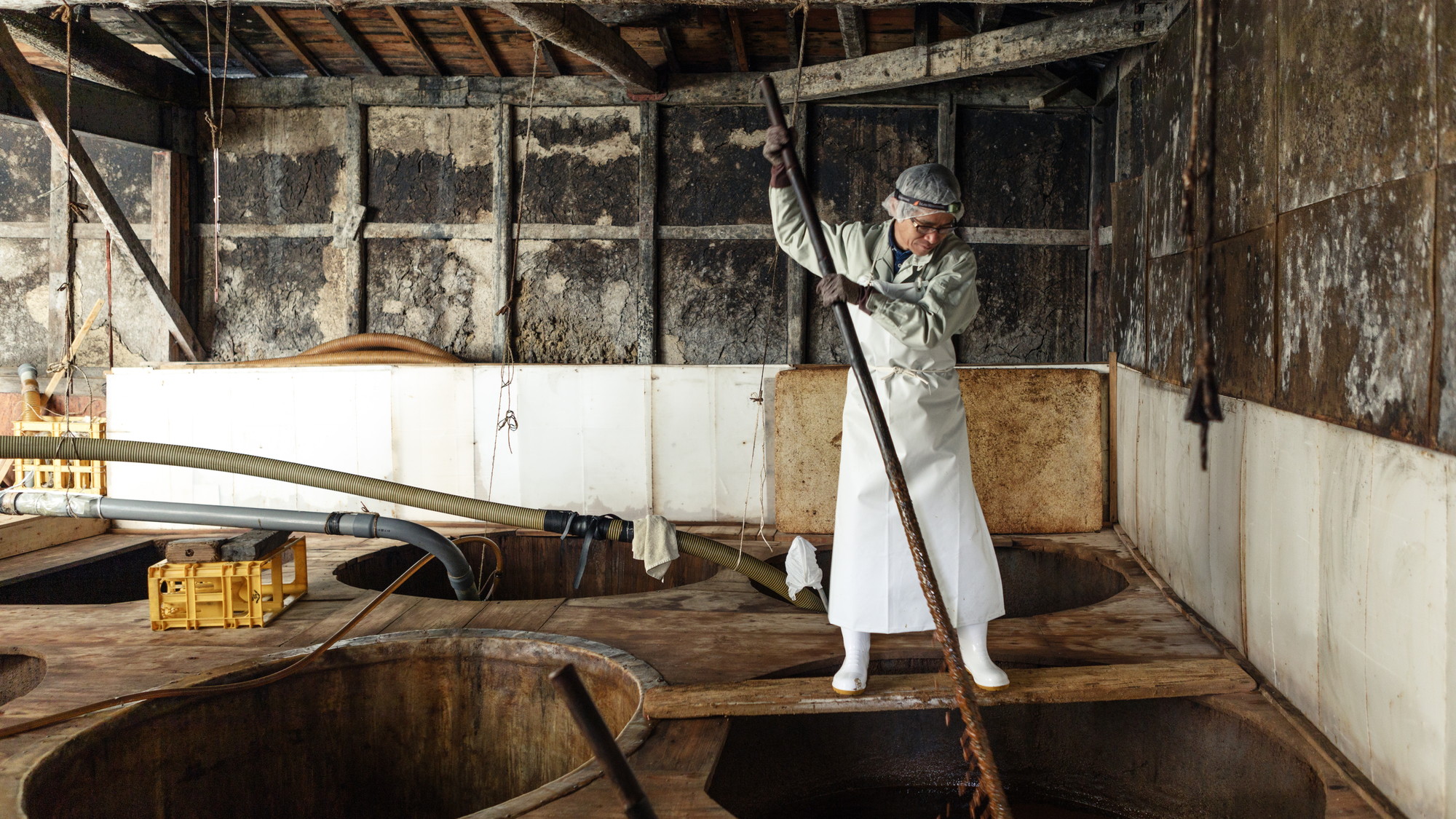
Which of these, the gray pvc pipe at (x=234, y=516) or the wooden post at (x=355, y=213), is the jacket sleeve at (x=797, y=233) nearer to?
the gray pvc pipe at (x=234, y=516)

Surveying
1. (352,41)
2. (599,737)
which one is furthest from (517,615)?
(352,41)

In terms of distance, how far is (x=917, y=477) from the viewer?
2.91 m

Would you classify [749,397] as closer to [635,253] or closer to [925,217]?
[635,253]

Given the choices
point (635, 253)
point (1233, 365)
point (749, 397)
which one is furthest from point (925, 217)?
point (635, 253)

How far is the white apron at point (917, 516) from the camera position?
2896mm

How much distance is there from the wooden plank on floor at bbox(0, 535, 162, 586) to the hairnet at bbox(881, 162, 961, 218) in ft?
14.6

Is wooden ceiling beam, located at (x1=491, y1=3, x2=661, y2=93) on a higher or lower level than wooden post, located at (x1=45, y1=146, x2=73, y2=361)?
higher

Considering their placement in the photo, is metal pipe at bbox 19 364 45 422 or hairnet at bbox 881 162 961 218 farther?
metal pipe at bbox 19 364 45 422

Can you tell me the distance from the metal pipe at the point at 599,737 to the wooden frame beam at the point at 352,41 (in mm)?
5105

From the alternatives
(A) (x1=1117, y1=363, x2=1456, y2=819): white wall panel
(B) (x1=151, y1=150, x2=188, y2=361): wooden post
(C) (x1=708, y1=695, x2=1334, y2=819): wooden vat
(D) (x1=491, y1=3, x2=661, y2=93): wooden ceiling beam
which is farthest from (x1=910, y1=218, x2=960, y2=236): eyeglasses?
(B) (x1=151, y1=150, x2=188, y2=361): wooden post

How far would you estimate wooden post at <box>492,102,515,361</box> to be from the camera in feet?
20.0

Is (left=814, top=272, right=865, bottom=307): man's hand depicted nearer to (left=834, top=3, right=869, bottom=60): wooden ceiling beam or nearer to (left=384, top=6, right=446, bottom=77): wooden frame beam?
(left=834, top=3, right=869, bottom=60): wooden ceiling beam

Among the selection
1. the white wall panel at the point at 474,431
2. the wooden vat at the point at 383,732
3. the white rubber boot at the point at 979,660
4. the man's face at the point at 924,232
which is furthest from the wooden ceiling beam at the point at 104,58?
the white rubber boot at the point at 979,660

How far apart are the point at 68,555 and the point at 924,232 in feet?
15.4
